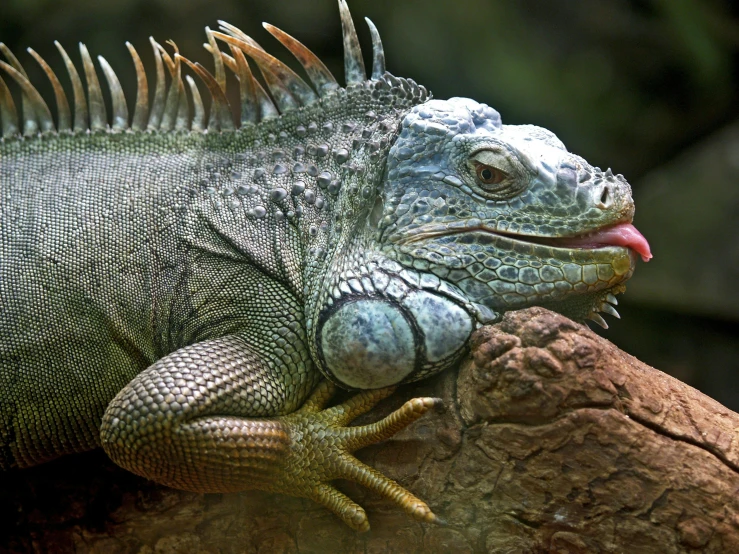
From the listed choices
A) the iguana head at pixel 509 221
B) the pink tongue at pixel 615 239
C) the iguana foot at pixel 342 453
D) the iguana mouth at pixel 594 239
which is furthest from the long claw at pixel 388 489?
the pink tongue at pixel 615 239

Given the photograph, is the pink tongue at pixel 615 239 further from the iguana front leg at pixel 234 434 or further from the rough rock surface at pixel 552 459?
the iguana front leg at pixel 234 434

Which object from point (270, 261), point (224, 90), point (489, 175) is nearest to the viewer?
point (489, 175)

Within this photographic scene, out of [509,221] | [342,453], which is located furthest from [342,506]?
[509,221]

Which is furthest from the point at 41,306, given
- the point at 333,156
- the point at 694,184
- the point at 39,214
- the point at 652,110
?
the point at 694,184

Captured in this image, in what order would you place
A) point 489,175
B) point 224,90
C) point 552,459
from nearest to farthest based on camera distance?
point 552,459
point 489,175
point 224,90

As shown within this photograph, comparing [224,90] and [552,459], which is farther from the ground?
[224,90]

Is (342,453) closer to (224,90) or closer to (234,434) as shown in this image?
(234,434)

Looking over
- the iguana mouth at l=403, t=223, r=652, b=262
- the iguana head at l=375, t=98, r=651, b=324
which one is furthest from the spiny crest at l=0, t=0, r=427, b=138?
the iguana mouth at l=403, t=223, r=652, b=262

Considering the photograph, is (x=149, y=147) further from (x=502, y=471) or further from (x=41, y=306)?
(x=502, y=471)
